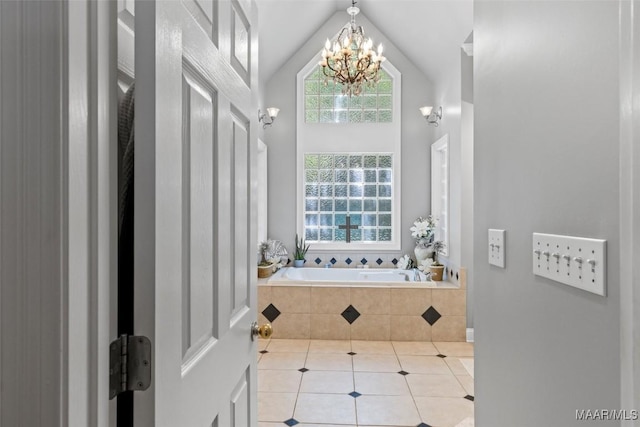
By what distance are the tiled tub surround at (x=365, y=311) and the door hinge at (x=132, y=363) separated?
3.28m

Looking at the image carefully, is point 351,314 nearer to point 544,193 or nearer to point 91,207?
point 544,193

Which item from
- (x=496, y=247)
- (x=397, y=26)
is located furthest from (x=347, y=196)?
(x=496, y=247)

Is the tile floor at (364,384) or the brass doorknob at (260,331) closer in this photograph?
the brass doorknob at (260,331)

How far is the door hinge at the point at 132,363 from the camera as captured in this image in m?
0.65

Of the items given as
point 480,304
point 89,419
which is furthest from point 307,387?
point 89,419

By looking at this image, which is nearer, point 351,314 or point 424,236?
point 351,314

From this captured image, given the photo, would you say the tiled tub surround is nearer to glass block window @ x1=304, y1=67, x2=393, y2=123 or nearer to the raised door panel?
glass block window @ x1=304, y1=67, x2=393, y2=123

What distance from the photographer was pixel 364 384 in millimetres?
2842

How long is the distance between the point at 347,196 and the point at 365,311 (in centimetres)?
187

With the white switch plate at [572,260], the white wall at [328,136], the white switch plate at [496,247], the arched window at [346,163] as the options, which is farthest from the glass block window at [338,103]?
the white switch plate at [572,260]

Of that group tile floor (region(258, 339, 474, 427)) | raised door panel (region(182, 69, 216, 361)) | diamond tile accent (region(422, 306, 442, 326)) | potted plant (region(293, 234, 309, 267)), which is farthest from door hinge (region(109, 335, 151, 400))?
potted plant (region(293, 234, 309, 267))

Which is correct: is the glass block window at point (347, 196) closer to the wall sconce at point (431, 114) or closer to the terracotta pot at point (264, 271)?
the wall sconce at point (431, 114)

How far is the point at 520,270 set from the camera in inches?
45.4

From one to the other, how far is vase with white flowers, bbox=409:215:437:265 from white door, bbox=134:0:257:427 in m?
3.60
